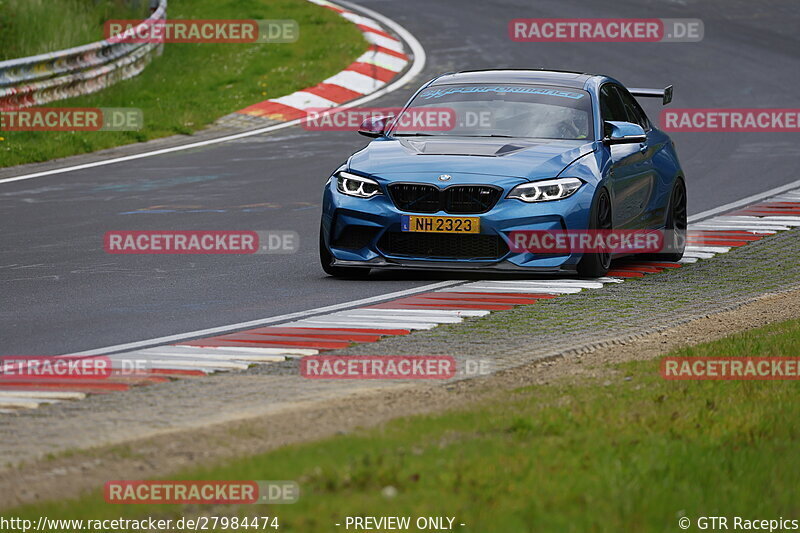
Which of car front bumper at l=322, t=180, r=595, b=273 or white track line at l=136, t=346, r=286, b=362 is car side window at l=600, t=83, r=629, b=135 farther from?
white track line at l=136, t=346, r=286, b=362

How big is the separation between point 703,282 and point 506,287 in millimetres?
1607

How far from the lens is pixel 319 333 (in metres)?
9.44

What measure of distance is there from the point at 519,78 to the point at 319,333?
4.41 metres

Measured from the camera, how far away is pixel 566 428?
6621 mm

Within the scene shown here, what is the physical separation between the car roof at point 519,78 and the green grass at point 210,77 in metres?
7.70

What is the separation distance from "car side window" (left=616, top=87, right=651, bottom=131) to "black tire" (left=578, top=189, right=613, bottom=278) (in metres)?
1.90

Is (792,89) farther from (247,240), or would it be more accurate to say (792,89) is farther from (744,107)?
(247,240)

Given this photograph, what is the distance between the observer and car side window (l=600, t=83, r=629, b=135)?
1300 centimetres

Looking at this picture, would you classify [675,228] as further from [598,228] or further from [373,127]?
[373,127]

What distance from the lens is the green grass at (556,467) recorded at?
17.4ft

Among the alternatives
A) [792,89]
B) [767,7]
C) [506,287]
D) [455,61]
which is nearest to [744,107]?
[792,89]
